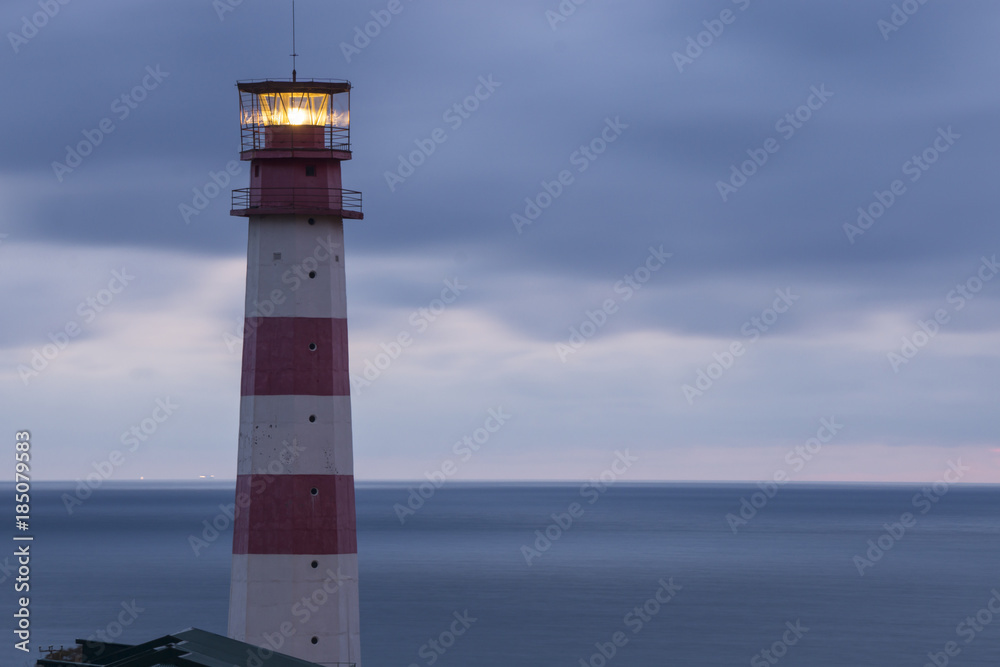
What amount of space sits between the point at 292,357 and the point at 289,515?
3.16m

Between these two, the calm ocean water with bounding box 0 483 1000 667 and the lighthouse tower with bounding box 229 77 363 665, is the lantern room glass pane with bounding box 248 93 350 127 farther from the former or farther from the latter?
the calm ocean water with bounding box 0 483 1000 667

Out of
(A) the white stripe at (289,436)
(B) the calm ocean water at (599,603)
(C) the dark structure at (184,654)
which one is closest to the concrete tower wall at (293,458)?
(A) the white stripe at (289,436)

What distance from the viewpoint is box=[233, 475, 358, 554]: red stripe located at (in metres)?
28.8

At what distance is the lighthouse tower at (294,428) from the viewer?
94.3 feet

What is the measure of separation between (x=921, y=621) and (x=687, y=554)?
7121 centimetres

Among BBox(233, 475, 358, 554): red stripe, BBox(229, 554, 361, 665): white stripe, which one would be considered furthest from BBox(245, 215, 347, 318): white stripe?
BBox(229, 554, 361, 665): white stripe

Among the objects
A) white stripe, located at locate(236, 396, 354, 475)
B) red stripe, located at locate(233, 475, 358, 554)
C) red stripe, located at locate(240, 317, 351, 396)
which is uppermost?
red stripe, located at locate(240, 317, 351, 396)

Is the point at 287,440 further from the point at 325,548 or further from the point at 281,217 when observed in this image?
the point at 281,217

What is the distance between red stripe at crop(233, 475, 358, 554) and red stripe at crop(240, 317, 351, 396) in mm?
1758

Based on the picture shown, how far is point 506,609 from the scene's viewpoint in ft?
331

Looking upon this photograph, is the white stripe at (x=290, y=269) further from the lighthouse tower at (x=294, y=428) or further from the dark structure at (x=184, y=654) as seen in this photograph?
the dark structure at (x=184, y=654)

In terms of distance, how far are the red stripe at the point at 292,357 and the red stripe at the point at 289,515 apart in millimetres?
1758

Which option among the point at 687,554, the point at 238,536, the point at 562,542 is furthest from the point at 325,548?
the point at 562,542

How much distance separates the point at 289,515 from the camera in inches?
1134
